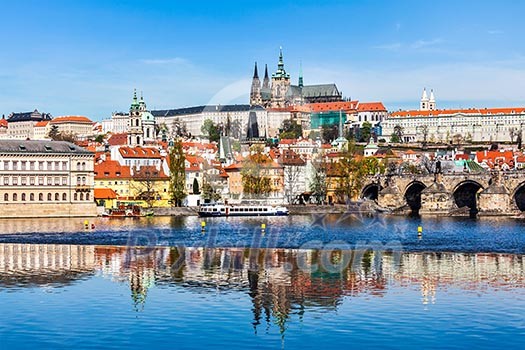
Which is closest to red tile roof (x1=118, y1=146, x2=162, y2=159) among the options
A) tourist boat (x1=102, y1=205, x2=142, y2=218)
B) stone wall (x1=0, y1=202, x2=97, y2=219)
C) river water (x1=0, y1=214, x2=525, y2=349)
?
tourist boat (x1=102, y1=205, x2=142, y2=218)

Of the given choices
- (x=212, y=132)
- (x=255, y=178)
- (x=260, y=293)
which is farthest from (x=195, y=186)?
(x=212, y=132)

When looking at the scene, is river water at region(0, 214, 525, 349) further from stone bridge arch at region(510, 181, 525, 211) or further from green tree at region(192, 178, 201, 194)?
green tree at region(192, 178, 201, 194)

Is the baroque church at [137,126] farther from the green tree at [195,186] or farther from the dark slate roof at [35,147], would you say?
the dark slate roof at [35,147]

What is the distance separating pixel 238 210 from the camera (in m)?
81.1

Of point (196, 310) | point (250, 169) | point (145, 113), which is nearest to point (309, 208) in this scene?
point (250, 169)

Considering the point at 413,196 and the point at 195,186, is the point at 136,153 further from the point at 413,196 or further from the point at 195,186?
the point at 413,196

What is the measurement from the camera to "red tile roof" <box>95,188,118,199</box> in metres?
83.1

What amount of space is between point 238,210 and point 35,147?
58.6 feet

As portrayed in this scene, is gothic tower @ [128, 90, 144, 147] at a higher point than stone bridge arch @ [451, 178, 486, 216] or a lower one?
higher

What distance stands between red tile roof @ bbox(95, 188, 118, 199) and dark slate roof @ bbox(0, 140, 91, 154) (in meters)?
5.85

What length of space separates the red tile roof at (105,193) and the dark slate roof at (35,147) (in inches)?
230

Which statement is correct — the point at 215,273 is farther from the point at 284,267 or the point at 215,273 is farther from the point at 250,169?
the point at 250,169

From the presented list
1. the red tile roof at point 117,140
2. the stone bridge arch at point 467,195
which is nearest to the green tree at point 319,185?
the stone bridge arch at point 467,195

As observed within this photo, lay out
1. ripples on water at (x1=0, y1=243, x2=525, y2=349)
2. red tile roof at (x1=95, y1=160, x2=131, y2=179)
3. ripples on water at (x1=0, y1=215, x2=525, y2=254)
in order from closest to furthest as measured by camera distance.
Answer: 1. ripples on water at (x1=0, y1=243, x2=525, y2=349)
2. ripples on water at (x1=0, y1=215, x2=525, y2=254)
3. red tile roof at (x1=95, y1=160, x2=131, y2=179)
